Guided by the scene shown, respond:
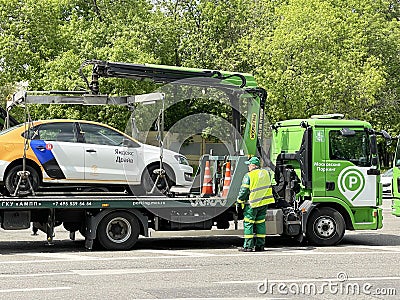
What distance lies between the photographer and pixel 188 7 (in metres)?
42.7

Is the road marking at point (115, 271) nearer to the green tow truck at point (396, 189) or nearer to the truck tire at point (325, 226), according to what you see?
the truck tire at point (325, 226)

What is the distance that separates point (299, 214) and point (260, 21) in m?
28.3

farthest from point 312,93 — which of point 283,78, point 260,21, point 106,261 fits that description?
point 106,261

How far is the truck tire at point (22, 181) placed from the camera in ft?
45.0

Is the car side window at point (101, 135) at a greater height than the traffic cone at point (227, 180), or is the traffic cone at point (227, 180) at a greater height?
the car side window at point (101, 135)

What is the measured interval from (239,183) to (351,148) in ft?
7.60

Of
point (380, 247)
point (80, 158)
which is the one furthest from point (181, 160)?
point (380, 247)

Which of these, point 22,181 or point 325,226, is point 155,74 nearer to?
point 22,181

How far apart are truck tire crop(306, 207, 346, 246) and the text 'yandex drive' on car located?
2.57 meters

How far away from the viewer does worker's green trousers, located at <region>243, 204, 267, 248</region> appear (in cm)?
1369

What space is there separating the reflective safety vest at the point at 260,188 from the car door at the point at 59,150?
327 centimetres

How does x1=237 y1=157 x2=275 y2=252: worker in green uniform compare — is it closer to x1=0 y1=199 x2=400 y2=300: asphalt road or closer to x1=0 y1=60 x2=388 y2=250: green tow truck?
x1=0 y1=199 x2=400 y2=300: asphalt road

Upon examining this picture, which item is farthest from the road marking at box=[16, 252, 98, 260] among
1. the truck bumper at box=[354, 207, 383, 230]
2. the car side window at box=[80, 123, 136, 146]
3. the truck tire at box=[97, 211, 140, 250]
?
the truck bumper at box=[354, 207, 383, 230]

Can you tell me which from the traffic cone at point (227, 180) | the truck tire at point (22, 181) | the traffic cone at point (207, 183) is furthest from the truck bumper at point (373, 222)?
the truck tire at point (22, 181)
